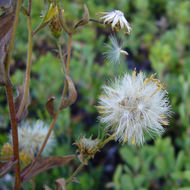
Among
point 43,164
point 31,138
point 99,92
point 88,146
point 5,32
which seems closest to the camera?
point 5,32

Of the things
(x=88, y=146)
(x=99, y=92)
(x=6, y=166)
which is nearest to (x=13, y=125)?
(x=6, y=166)

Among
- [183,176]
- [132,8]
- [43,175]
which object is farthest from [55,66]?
[132,8]

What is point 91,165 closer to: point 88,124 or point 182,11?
point 88,124

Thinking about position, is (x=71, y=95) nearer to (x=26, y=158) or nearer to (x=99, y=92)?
(x=26, y=158)

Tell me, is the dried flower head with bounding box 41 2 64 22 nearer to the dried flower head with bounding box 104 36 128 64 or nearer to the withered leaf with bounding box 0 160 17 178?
the dried flower head with bounding box 104 36 128 64

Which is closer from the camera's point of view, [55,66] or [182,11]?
[55,66]

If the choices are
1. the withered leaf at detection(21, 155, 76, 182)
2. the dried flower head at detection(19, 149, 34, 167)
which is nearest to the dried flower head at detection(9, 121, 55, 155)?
the dried flower head at detection(19, 149, 34, 167)
